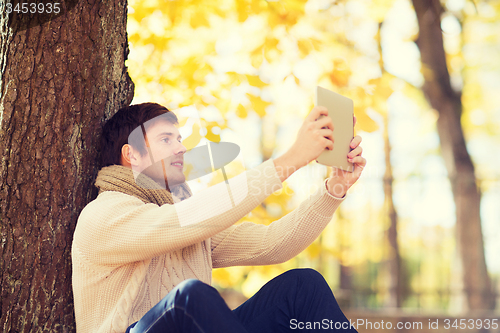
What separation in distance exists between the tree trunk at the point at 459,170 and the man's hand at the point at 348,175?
3.78m

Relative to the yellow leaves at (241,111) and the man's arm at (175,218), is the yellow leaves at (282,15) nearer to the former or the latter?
the yellow leaves at (241,111)

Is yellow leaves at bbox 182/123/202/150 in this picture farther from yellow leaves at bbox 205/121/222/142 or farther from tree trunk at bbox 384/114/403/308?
tree trunk at bbox 384/114/403/308

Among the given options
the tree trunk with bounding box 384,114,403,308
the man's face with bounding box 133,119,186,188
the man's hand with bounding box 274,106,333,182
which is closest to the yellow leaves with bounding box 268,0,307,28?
the man's face with bounding box 133,119,186,188

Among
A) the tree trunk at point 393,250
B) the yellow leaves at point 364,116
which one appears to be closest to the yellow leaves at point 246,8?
the yellow leaves at point 364,116

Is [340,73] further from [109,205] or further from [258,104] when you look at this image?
[109,205]

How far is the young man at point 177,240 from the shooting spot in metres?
Answer: 1.42

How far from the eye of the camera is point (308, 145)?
4.96 feet

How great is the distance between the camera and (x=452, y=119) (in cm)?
533

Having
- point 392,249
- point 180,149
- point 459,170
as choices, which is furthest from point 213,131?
point 392,249

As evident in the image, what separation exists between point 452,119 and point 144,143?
4.59 m

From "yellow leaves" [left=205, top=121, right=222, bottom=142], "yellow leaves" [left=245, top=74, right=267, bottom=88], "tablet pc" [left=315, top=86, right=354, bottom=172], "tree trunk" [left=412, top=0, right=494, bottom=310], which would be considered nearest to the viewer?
"tablet pc" [left=315, top=86, right=354, bottom=172]

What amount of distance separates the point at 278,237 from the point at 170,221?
66 centimetres

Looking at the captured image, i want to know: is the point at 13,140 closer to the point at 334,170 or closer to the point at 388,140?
the point at 334,170

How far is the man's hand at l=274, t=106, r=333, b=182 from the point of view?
1.48 m
